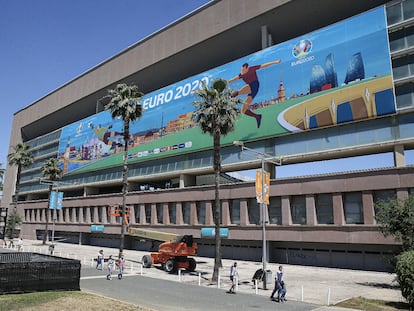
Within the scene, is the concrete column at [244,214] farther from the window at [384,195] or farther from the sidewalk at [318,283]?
the window at [384,195]

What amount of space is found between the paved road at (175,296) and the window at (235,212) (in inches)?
875

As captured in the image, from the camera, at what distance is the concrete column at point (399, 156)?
Result: 1543 inches

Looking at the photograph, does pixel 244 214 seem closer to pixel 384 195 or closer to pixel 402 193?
pixel 384 195

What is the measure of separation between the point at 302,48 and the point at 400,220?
29786mm

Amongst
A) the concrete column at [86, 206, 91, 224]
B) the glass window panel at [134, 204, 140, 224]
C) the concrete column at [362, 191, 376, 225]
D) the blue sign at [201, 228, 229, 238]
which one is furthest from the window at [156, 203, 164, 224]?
the concrete column at [362, 191, 376, 225]

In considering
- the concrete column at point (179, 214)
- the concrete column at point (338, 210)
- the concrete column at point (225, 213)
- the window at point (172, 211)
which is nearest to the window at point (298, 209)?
the concrete column at point (338, 210)

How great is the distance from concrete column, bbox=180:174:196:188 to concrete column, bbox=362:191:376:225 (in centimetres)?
2959

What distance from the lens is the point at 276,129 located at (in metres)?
49.7

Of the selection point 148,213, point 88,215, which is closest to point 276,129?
point 148,213

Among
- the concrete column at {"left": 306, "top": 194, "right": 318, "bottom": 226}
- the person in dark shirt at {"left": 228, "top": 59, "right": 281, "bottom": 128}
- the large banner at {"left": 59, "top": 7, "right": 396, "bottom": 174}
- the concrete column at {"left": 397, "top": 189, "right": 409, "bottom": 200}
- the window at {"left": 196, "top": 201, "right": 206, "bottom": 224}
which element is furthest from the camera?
the window at {"left": 196, "top": 201, "right": 206, "bottom": 224}

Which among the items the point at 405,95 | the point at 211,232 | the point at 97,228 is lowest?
the point at 211,232

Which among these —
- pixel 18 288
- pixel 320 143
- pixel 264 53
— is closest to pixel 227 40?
pixel 264 53

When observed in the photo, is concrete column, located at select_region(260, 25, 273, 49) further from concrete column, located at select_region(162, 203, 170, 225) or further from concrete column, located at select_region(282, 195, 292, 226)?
concrete column, located at select_region(162, 203, 170, 225)

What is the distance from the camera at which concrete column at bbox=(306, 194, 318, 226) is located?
139 feet
